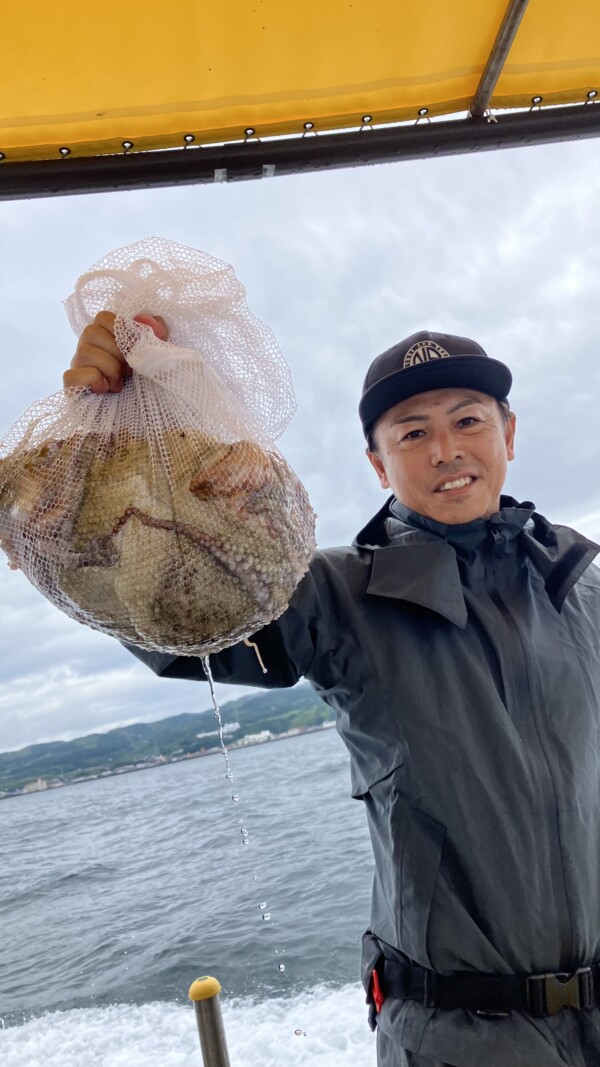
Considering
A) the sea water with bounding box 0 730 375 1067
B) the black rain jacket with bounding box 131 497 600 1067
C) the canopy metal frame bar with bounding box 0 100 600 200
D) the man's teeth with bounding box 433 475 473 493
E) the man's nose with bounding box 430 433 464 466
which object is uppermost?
the canopy metal frame bar with bounding box 0 100 600 200

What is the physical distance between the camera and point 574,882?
1.51m

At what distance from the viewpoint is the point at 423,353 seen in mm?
1792

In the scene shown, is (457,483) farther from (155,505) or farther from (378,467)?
(155,505)

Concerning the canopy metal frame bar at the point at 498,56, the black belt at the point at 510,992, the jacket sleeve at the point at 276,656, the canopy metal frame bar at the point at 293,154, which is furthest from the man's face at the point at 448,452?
the black belt at the point at 510,992

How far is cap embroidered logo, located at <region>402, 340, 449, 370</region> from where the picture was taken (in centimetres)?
178

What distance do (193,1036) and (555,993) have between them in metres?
6.02

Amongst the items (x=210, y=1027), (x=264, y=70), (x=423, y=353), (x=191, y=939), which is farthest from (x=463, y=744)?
(x=191, y=939)

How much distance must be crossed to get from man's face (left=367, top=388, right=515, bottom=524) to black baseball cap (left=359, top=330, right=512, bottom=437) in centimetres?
3

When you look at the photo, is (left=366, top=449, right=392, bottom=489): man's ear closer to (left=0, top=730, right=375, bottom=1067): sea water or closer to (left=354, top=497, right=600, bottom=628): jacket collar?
(left=354, top=497, right=600, bottom=628): jacket collar

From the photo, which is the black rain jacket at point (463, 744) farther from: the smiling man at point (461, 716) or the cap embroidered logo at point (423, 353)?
the cap embroidered logo at point (423, 353)

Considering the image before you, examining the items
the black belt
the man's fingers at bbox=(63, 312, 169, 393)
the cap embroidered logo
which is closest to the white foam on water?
the black belt

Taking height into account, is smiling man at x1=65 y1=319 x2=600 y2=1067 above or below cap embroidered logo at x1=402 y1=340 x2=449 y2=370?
below

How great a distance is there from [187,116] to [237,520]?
1348 mm

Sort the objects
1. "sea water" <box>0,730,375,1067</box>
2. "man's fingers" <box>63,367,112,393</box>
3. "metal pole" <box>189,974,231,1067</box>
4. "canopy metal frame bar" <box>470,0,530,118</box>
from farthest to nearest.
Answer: "sea water" <box>0,730,375,1067</box>
"metal pole" <box>189,974,231,1067</box>
"canopy metal frame bar" <box>470,0,530,118</box>
"man's fingers" <box>63,367,112,393</box>
